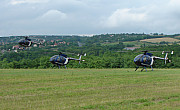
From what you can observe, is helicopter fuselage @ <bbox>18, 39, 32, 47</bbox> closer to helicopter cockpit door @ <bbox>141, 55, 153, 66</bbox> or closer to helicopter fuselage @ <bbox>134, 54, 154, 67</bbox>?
helicopter fuselage @ <bbox>134, 54, 154, 67</bbox>

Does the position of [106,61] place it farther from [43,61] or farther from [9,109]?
[9,109]

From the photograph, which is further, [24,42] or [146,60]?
[24,42]

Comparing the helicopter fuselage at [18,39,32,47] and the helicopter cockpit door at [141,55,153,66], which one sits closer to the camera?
the helicopter cockpit door at [141,55,153,66]

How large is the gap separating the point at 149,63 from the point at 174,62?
40.2m

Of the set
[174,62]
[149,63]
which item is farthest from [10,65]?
[149,63]

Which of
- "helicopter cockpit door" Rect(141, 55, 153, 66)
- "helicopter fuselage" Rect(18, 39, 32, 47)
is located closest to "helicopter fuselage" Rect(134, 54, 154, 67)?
"helicopter cockpit door" Rect(141, 55, 153, 66)

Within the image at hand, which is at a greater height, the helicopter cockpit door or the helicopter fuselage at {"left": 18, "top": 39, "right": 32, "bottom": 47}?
the helicopter fuselage at {"left": 18, "top": 39, "right": 32, "bottom": 47}

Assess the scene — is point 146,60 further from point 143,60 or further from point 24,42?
point 24,42

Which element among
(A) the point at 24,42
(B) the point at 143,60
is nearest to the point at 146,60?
(B) the point at 143,60

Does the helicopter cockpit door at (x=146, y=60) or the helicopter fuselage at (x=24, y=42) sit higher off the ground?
the helicopter fuselage at (x=24, y=42)

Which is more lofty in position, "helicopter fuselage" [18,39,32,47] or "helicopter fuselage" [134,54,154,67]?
"helicopter fuselage" [18,39,32,47]

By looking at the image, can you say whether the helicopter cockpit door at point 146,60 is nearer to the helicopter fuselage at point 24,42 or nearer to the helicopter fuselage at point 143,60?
the helicopter fuselage at point 143,60

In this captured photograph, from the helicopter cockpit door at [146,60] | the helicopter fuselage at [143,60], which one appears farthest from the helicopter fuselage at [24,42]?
the helicopter cockpit door at [146,60]

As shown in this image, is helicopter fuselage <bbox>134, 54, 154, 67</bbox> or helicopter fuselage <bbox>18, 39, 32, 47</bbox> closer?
helicopter fuselage <bbox>134, 54, 154, 67</bbox>
